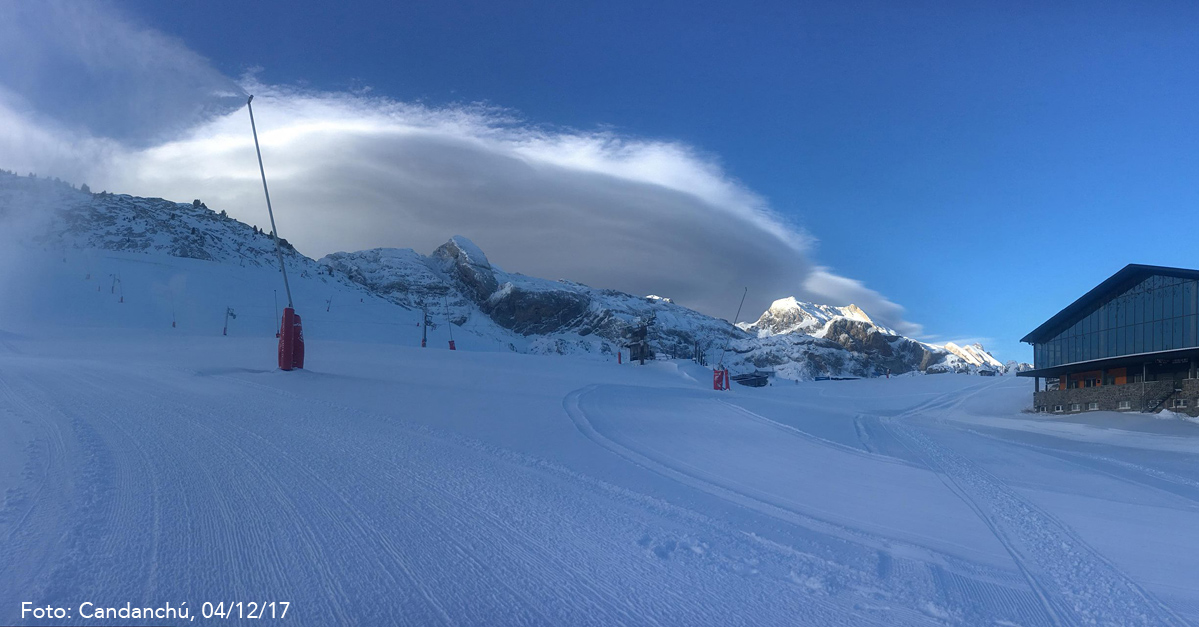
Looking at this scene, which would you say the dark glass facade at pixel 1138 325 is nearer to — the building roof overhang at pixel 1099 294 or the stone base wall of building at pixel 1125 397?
the building roof overhang at pixel 1099 294

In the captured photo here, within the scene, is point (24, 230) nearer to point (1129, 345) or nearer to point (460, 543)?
point (460, 543)

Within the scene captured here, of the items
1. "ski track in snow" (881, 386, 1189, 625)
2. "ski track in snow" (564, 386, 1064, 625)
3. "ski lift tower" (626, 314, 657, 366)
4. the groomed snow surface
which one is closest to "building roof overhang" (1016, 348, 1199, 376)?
the groomed snow surface

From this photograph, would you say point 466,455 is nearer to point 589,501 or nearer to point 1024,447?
point 589,501

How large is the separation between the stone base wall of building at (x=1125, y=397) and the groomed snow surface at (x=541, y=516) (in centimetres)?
1977

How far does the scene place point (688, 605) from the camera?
4.31 metres

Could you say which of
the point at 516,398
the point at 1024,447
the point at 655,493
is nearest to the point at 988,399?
the point at 1024,447

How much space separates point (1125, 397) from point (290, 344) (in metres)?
39.2

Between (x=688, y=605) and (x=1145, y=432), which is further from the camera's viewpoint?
(x=1145, y=432)

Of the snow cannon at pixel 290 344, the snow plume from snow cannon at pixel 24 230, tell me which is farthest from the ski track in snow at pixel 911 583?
the snow plume from snow cannon at pixel 24 230

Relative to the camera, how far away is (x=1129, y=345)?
35625mm

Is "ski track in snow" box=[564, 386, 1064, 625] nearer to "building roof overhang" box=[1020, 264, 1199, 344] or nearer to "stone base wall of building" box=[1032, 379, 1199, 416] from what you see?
"stone base wall of building" box=[1032, 379, 1199, 416]

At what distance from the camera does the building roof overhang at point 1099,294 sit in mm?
33128

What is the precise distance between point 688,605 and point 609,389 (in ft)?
52.7

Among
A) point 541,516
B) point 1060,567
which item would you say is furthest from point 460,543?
point 1060,567
